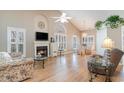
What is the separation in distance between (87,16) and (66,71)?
4.85 feet

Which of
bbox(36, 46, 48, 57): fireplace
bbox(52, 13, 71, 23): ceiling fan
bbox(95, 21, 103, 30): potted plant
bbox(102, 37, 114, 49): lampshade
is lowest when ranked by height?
bbox(36, 46, 48, 57): fireplace

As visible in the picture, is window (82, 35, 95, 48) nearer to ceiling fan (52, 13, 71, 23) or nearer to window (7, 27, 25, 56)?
ceiling fan (52, 13, 71, 23)

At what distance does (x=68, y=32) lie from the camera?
3.80 metres

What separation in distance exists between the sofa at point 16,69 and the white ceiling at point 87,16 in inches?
60.7

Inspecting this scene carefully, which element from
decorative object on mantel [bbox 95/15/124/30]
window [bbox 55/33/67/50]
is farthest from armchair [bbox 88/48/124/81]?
window [bbox 55/33/67/50]

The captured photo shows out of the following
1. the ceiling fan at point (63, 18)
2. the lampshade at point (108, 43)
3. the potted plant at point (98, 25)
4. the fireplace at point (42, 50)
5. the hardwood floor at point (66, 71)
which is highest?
the ceiling fan at point (63, 18)

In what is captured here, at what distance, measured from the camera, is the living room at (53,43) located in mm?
3324

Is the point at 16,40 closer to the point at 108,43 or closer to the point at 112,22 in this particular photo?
the point at 108,43

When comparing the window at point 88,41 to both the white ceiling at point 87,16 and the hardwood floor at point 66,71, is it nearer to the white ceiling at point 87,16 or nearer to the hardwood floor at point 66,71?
the white ceiling at point 87,16

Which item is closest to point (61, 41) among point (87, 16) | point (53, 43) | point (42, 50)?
point (53, 43)

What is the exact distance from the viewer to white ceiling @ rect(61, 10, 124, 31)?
318 cm

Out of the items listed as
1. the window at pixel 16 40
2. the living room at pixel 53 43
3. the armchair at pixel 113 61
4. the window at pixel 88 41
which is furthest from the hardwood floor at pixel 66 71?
the window at pixel 16 40

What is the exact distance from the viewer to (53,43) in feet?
12.5
